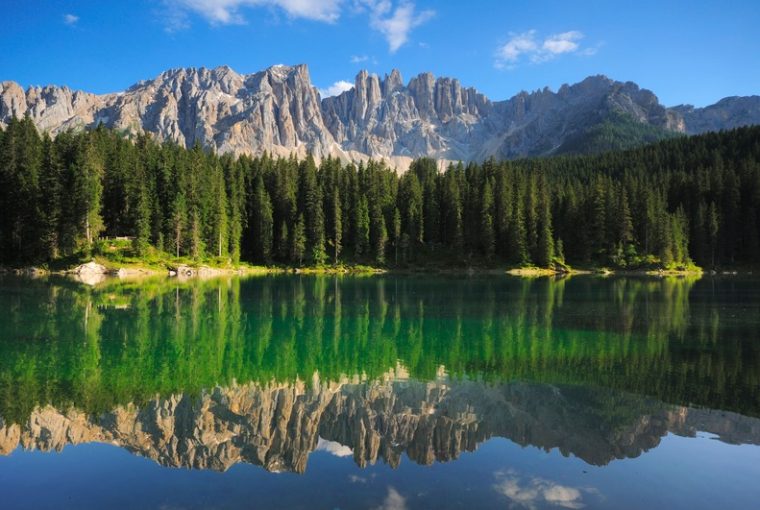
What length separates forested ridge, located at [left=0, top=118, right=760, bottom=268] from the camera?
86.9 m

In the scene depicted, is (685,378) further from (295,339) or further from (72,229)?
(72,229)

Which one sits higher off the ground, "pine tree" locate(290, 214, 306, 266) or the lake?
"pine tree" locate(290, 214, 306, 266)

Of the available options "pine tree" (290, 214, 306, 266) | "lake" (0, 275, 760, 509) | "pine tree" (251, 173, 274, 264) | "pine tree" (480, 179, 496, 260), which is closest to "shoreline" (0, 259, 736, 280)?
"pine tree" (290, 214, 306, 266)

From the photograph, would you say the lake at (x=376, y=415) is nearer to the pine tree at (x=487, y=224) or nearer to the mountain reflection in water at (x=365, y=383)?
the mountain reflection in water at (x=365, y=383)

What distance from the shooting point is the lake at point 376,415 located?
34.7ft

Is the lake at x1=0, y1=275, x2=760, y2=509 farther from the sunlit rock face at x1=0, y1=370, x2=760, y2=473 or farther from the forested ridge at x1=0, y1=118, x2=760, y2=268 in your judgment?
the forested ridge at x1=0, y1=118, x2=760, y2=268

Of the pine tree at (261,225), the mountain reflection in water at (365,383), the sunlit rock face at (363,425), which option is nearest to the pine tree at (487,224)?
A: the pine tree at (261,225)

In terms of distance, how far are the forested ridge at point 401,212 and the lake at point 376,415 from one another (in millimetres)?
60995

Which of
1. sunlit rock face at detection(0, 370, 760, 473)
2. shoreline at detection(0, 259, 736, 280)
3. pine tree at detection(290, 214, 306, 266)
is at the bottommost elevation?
sunlit rock face at detection(0, 370, 760, 473)

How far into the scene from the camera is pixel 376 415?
50.3 ft

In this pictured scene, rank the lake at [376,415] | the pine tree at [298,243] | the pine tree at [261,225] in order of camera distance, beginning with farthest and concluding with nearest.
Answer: the pine tree at [261,225] < the pine tree at [298,243] < the lake at [376,415]

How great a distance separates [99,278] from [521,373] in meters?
63.9

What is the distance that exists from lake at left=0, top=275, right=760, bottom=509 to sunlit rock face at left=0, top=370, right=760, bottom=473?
0.23 ft

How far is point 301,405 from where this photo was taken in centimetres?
1609
